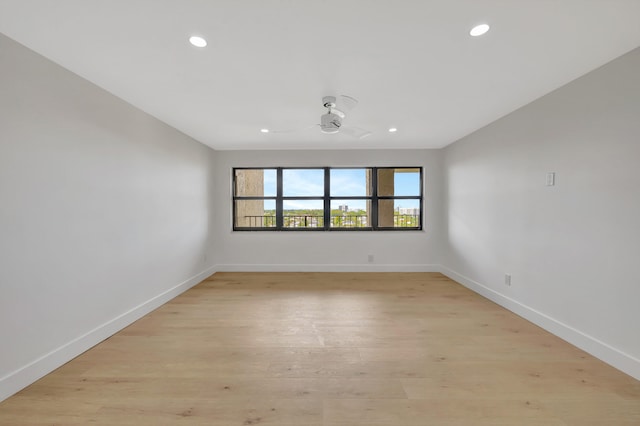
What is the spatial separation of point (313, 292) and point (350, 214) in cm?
199

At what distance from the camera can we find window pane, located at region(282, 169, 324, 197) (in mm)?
4715

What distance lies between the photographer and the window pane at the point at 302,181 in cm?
471

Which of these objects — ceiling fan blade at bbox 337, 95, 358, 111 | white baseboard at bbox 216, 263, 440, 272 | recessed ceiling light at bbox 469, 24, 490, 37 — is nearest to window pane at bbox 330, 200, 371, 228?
white baseboard at bbox 216, 263, 440, 272

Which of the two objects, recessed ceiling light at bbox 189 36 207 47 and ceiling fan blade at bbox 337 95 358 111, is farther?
ceiling fan blade at bbox 337 95 358 111

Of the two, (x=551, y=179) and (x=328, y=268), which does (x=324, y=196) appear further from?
(x=551, y=179)

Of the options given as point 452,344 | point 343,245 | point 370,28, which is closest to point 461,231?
point 343,245

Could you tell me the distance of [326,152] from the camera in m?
Result: 4.59

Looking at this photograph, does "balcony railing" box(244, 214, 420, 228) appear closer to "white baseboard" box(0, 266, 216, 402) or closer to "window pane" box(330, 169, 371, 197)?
"window pane" box(330, 169, 371, 197)

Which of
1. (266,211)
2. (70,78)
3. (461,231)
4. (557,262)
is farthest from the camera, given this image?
(266,211)

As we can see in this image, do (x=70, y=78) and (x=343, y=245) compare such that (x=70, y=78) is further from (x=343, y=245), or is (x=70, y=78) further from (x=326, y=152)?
(x=343, y=245)

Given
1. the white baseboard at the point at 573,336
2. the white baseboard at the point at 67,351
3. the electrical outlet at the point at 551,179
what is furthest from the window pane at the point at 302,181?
the electrical outlet at the point at 551,179

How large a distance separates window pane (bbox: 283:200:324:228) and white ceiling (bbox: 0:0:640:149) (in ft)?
7.23

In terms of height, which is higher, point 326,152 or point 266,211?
point 326,152

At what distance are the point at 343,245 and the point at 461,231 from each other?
1.96 metres
